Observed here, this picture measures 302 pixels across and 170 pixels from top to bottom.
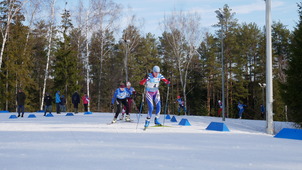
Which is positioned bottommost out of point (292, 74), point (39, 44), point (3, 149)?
point (3, 149)

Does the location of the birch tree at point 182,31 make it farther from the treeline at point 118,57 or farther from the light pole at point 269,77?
the light pole at point 269,77

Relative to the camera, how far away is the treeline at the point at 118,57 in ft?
126

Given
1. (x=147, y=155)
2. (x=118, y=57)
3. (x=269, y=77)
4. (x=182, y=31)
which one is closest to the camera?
(x=147, y=155)

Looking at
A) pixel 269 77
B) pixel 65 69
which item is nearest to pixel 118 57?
pixel 65 69

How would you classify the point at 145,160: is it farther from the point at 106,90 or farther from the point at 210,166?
the point at 106,90

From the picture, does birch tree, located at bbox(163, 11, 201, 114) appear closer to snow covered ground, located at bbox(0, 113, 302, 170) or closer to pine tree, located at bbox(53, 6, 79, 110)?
pine tree, located at bbox(53, 6, 79, 110)

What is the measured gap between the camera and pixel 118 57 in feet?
175

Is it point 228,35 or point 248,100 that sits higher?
point 228,35

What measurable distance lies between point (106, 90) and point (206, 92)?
59.5 ft

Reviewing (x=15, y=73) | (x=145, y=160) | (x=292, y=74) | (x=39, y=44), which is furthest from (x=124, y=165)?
(x=39, y=44)

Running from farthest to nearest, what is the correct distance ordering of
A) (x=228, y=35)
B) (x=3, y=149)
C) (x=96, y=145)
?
(x=228, y=35), (x=96, y=145), (x=3, y=149)

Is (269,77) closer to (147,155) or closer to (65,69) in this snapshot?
(147,155)

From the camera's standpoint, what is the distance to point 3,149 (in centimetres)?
637

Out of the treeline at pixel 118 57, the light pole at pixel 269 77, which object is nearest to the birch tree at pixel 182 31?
the treeline at pixel 118 57
